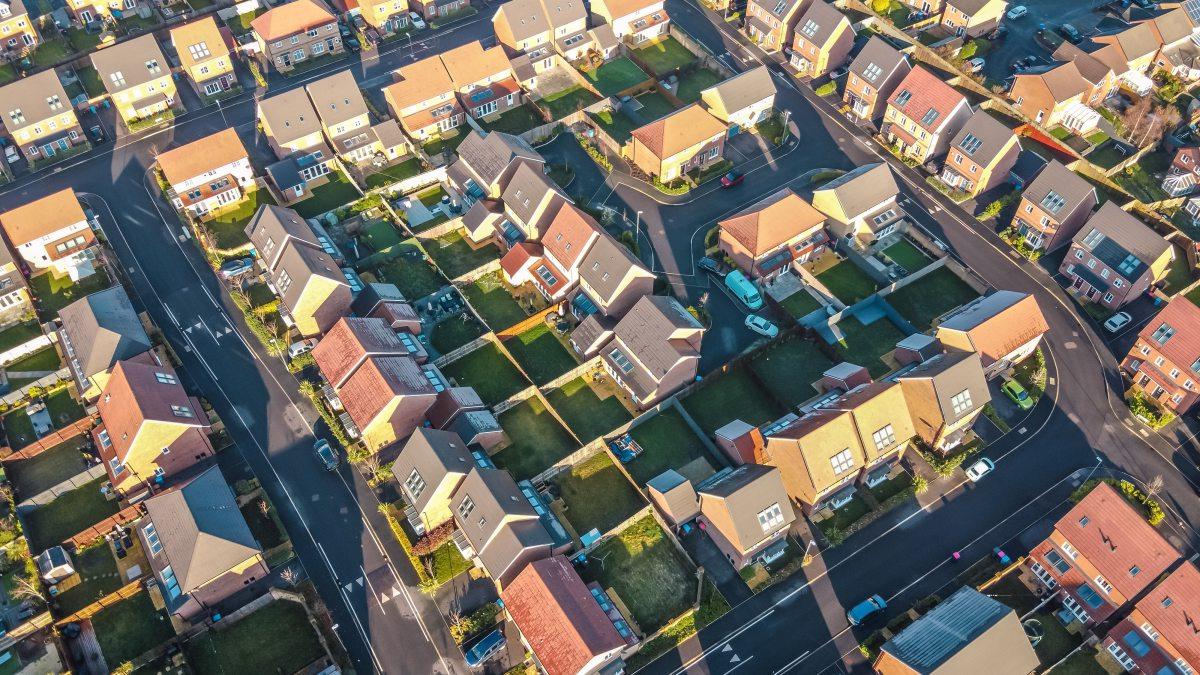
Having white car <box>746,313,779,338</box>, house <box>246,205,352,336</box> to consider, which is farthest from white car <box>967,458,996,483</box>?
house <box>246,205,352,336</box>

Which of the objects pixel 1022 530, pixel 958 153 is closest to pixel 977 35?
pixel 958 153

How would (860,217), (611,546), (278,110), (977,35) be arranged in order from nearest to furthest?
(611,546), (860,217), (278,110), (977,35)

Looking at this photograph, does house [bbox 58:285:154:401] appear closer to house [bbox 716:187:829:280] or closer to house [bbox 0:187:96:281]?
house [bbox 0:187:96:281]

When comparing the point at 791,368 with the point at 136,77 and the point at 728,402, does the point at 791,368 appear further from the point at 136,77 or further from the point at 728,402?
the point at 136,77

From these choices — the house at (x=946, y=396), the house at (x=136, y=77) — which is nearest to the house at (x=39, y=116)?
the house at (x=136, y=77)

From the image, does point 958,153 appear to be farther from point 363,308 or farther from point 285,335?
point 285,335

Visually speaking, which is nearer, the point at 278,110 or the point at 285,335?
the point at 285,335

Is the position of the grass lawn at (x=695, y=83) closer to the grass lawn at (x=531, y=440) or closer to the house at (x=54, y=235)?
the grass lawn at (x=531, y=440)

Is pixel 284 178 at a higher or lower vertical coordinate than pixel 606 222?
higher
